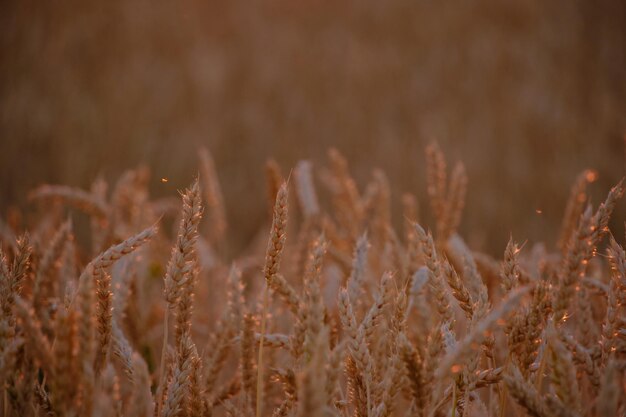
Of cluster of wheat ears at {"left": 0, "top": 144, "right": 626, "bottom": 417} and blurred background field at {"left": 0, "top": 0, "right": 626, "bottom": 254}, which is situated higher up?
blurred background field at {"left": 0, "top": 0, "right": 626, "bottom": 254}

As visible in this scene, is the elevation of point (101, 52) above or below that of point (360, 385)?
above

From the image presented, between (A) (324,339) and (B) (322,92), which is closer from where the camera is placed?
(A) (324,339)

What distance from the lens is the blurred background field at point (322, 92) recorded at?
3.42m

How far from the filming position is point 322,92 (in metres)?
3.97

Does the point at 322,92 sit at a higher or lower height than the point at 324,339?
higher

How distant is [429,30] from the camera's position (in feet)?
13.3

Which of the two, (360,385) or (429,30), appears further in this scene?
(429,30)

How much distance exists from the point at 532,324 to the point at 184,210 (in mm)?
400

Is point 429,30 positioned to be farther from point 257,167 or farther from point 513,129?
point 257,167

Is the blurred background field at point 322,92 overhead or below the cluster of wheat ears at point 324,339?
overhead

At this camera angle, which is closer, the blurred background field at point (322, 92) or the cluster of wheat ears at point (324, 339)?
the cluster of wheat ears at point (324, 339)

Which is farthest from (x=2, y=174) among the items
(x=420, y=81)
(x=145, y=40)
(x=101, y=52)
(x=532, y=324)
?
(x=532, y=324)

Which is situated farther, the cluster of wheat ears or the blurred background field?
the blurred background field

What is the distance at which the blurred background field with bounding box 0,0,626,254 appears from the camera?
3422 mm
